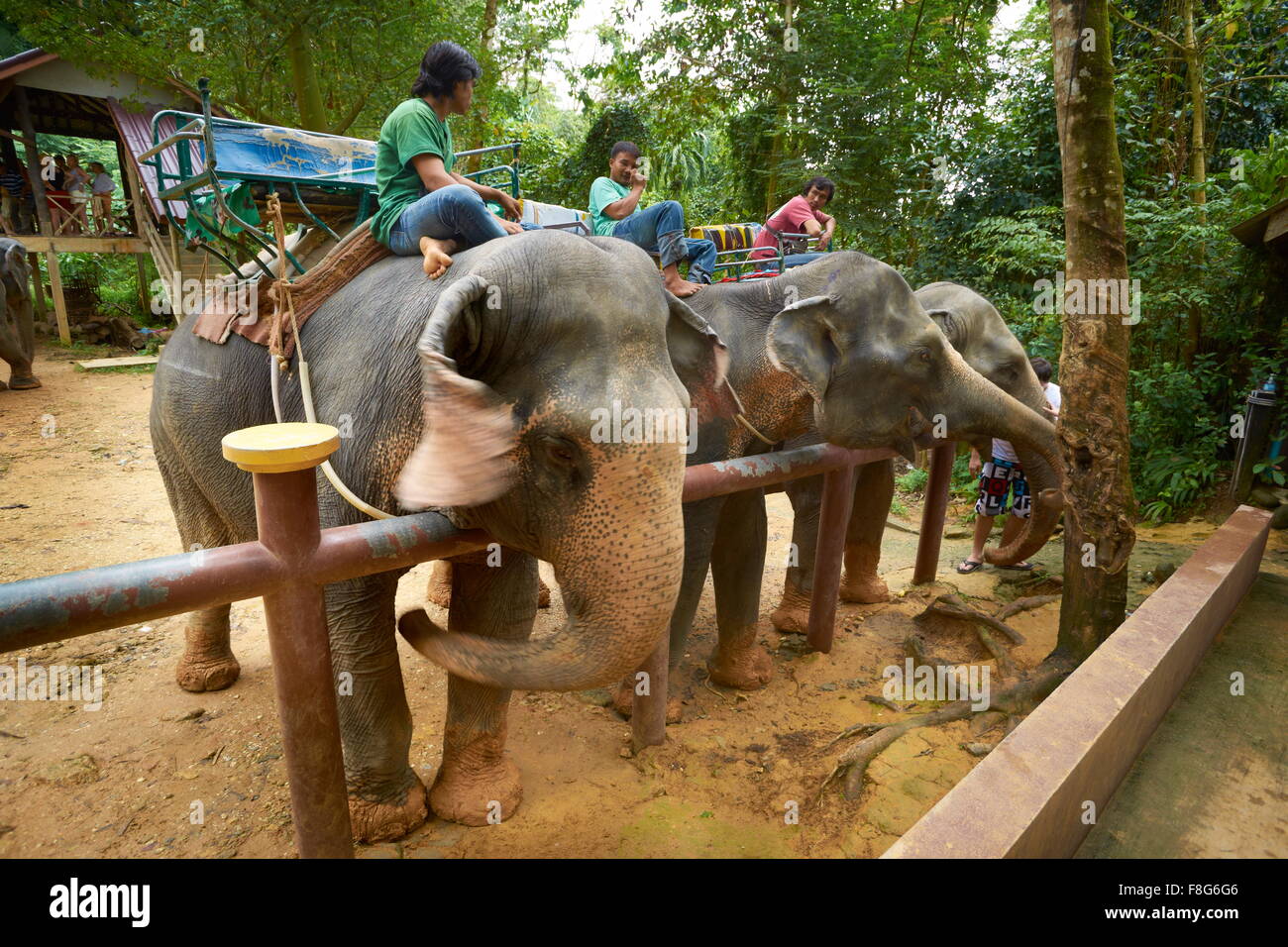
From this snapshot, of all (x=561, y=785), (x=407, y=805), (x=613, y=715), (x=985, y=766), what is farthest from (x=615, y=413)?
(x=613, y=715)

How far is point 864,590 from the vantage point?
5750mm

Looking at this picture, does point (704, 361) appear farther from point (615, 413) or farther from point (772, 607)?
point (772, 607)

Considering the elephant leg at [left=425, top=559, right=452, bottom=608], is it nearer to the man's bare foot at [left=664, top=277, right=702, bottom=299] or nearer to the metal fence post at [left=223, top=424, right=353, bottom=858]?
the man's bare foot at [left=664, top=277, right=702, bottom=299]

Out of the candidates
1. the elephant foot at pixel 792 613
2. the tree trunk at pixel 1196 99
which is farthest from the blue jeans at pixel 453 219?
the tree trunk at pixel 1196 99

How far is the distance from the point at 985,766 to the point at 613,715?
231cm

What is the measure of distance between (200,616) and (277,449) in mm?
2871

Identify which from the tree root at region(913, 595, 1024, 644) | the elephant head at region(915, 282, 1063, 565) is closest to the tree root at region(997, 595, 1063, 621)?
the tree root at region(913, 595, 1024, 644)

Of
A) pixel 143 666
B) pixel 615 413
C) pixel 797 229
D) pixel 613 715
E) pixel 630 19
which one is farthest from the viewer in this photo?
pixel 630 19

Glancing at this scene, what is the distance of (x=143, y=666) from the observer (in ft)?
14.6

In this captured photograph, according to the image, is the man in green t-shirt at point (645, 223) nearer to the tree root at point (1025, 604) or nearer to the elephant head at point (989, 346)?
the elephant head at point (989, 346)

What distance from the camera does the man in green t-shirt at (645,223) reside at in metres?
4.77

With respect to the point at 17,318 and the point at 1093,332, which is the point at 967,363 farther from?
the point at 17,318

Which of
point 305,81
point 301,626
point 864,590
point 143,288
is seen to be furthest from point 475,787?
point 143,288

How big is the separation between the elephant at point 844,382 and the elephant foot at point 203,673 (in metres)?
2.20
